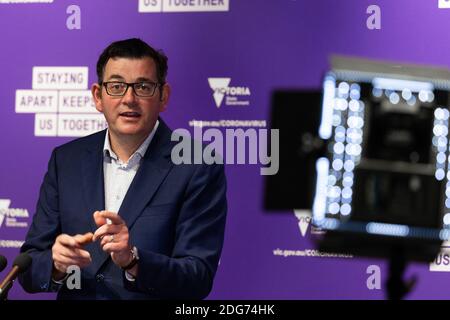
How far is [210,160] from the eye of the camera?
3.49 meters

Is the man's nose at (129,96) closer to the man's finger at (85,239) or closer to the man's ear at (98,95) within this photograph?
the man's ear at (98,95)

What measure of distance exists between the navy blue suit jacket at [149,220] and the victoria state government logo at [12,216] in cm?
80

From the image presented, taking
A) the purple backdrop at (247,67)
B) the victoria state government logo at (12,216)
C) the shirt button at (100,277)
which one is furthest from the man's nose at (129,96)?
the victoria state government logo at (12,216)

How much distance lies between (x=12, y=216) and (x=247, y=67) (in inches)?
60.3

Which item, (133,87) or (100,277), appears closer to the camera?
(100,277)

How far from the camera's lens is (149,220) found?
10.4ft

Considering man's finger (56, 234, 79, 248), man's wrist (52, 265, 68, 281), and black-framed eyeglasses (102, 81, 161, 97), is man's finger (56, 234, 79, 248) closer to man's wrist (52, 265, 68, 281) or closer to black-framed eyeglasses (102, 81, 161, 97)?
man's wrist (52, 265, 68, 281)

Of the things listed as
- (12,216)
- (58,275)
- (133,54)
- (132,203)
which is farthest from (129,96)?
(12,216)

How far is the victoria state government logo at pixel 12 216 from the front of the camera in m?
4.12

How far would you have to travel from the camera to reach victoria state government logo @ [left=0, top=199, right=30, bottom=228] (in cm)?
412

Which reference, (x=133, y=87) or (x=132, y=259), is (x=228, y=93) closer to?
(x=133, y=87)
